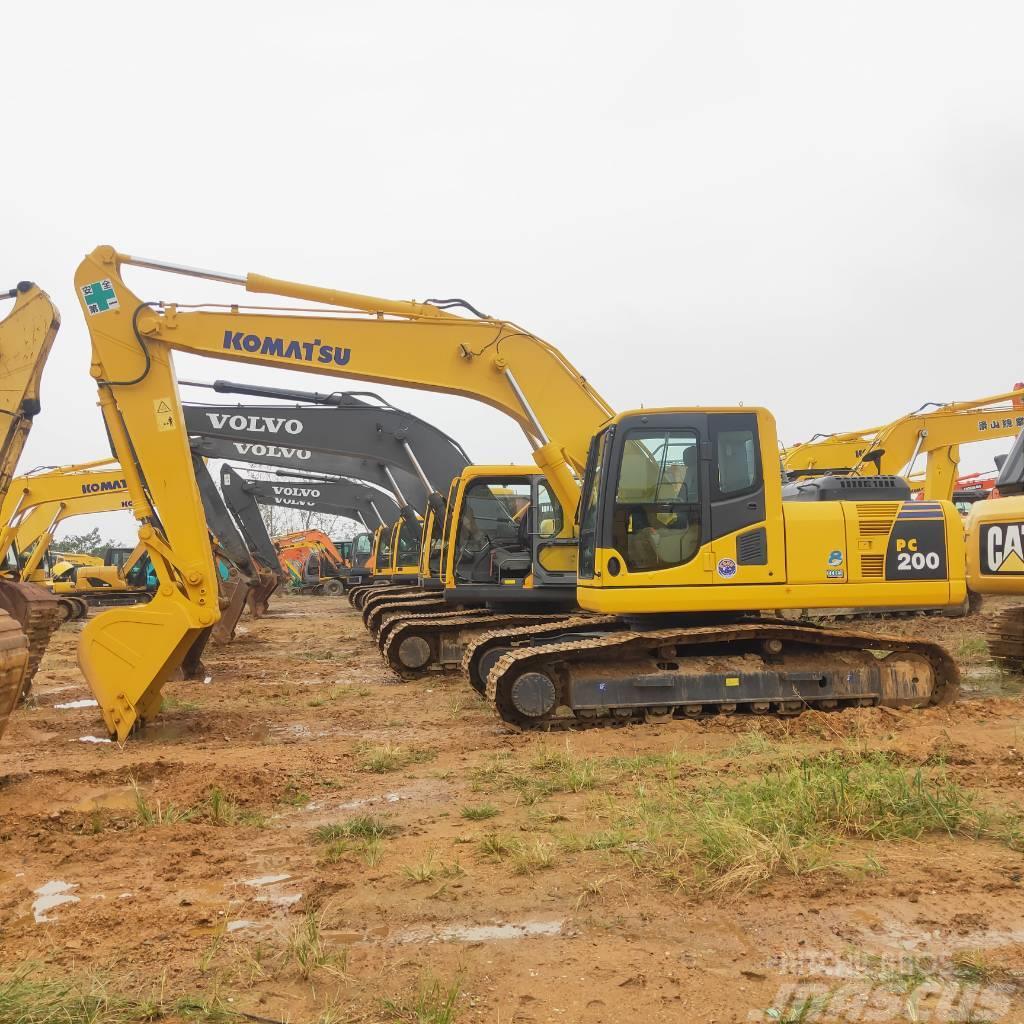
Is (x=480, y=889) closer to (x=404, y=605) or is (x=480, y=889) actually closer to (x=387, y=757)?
(x=387, y=757)

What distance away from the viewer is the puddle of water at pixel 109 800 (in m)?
5.69

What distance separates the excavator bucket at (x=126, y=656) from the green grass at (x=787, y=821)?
4.47 m

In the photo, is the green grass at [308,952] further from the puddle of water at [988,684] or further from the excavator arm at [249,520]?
the excavator arm at [249,520]

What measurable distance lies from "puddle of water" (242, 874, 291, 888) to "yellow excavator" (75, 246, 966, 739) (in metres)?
3.47

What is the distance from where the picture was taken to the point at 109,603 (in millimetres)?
30359

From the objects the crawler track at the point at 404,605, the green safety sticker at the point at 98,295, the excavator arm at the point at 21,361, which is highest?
the green safety sticker at the point at 98,295

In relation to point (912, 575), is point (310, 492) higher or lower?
higher

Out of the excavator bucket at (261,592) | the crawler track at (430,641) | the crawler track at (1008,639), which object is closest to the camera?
the crawler track at (1008,639)

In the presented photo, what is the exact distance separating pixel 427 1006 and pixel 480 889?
3.67 feet

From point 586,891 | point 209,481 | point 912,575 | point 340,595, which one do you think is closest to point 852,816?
point 586,891

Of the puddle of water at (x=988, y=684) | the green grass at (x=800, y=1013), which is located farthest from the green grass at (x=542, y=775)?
the puddle of water at (x=988, y=684)

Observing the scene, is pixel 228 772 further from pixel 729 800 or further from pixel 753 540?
pixel 753 540

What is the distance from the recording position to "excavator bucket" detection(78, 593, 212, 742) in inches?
315

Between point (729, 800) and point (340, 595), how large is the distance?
39.8 metres
